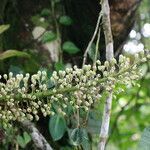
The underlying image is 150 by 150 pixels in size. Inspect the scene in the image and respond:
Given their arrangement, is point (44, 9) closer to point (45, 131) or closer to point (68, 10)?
point (68, 10)

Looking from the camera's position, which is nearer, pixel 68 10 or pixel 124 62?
pixel 124 62

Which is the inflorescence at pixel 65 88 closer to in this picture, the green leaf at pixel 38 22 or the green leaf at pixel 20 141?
the green leaf at pixel 20 141

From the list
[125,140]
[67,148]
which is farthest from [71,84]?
[125,140]

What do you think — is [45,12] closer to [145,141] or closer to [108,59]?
[108,59]

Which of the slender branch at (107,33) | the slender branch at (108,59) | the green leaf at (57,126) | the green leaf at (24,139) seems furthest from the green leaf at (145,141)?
the green leaf at (24,139)

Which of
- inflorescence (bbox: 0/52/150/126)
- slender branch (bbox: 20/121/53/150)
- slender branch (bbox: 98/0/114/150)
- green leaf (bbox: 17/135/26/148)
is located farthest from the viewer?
green leaf (bbox: 17/135/26/148)

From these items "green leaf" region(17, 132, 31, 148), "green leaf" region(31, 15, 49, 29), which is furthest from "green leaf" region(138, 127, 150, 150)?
"green leaf" region(31, 15, 49, 29)

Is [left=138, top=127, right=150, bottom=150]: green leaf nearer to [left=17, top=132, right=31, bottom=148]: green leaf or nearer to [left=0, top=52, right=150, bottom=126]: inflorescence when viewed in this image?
[left=0, top=52, right=150, bottom=126]: inflorescence
